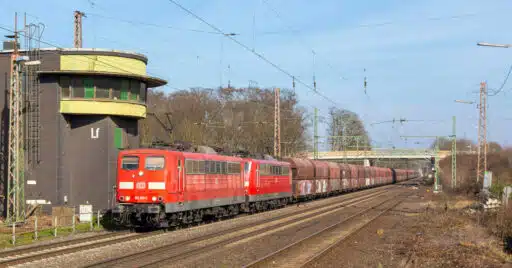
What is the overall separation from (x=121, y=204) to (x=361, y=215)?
1472cm

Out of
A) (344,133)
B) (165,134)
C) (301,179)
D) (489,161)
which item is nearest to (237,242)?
(301,179)

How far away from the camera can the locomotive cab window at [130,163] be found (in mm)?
22750

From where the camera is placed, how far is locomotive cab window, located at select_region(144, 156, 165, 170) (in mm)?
22344

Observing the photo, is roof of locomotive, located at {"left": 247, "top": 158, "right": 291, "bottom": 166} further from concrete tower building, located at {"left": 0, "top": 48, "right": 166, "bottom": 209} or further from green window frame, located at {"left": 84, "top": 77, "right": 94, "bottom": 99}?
green window frame, located at {"left": 84, "top": 77, "right": 94, "bottom": 99}

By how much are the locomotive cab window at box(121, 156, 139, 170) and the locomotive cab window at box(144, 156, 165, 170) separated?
0.48 m

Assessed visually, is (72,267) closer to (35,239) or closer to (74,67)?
(35,239)

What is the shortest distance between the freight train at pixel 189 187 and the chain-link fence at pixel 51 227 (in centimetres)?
197

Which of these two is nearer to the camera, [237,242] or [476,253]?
[476,253]

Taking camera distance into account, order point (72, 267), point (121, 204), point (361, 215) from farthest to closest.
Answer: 1. point (361, 215)
2. point (121, 204)
3. point (72, 267)

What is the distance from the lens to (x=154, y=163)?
22.4 meters

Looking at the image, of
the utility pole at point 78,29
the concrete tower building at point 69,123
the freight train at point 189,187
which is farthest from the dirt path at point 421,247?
the utility pole at point 78,29

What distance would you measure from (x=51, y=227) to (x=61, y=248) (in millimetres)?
4555

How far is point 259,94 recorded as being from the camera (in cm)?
7788

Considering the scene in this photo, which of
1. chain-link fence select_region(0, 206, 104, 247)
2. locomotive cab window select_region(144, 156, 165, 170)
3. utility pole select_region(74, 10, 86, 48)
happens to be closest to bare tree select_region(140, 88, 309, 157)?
utility pole select_region(74, 10, 86, 48)
